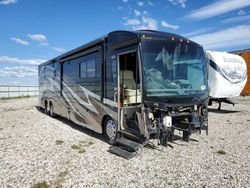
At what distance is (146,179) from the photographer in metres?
4.33

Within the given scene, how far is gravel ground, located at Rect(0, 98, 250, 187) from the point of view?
425 centimetres

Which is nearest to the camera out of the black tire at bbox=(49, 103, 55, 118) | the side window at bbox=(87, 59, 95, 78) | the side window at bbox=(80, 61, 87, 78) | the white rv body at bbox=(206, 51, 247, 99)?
the side window at bbox=(87, 59, 95, 78)

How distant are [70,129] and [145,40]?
5164 millimetres

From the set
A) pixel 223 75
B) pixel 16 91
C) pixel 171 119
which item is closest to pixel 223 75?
pixel 223 75

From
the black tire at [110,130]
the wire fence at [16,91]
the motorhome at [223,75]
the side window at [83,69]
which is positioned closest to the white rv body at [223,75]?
the motorhome at [223,75]

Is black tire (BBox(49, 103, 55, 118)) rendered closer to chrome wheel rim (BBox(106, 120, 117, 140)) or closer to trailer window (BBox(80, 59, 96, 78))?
trailer window (BBox(80, 59, 96, 78))

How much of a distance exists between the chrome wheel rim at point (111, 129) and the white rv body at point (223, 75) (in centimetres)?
671

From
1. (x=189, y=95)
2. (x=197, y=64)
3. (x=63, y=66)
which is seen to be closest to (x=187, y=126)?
(x=189, y=95)

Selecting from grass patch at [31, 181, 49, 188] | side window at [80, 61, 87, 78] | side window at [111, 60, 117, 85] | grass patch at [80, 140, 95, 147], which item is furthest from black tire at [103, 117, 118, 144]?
grass patch at [31, 181, 49, 188]

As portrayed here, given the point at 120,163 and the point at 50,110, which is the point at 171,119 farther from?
the point at 50,110

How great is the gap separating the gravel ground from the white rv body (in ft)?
14.4

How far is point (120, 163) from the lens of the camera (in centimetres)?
516

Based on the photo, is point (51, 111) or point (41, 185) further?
point (51, 111)

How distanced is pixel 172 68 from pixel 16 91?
121 feet
